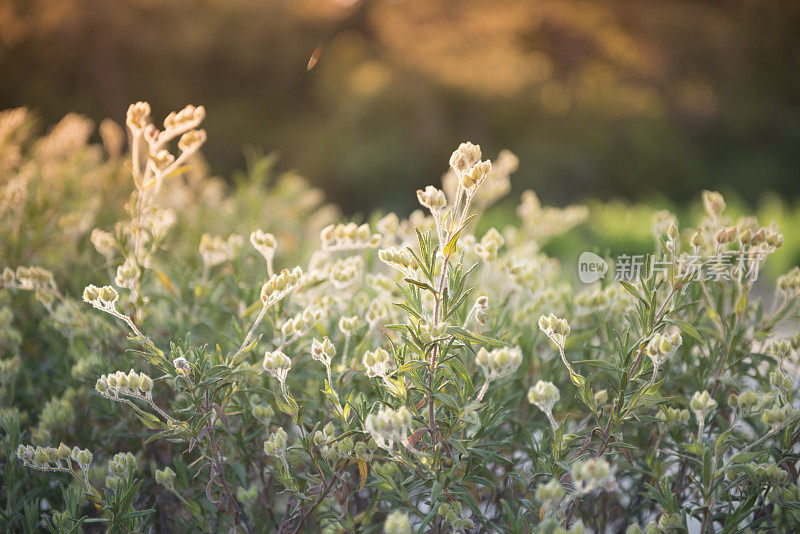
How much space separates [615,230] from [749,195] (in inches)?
332

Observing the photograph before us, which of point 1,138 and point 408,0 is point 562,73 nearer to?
point 408,0

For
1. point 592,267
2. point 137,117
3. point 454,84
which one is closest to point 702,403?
point 592,267

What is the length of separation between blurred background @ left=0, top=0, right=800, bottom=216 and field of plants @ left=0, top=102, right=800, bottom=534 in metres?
8.65

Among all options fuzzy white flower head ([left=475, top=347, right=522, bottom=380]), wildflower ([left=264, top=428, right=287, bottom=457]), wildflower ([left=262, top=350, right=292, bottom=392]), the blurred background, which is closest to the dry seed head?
wildflower ([left=262, top=350, right=292, bottom=392])

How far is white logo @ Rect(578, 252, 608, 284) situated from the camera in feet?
4.74

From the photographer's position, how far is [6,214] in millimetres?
1927

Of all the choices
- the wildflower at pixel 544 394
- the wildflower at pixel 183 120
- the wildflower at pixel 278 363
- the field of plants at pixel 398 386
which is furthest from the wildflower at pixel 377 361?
the wildflower at pixel 183 120

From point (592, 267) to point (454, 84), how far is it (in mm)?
9067

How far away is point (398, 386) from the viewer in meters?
0.99

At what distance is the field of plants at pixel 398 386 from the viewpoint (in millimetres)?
982

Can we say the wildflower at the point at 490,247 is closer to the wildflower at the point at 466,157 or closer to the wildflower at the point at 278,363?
the wildflower at the point at 466,157

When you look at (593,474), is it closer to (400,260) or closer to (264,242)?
(400,260)

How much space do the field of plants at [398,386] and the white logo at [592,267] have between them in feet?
0.19

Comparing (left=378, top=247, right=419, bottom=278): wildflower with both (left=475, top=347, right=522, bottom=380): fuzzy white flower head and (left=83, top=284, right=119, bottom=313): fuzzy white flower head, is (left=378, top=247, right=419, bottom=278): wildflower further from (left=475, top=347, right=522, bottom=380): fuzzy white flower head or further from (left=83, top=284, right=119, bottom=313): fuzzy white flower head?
(left=83, top=284, right=119, bottom=313): fuzzy white flower head
